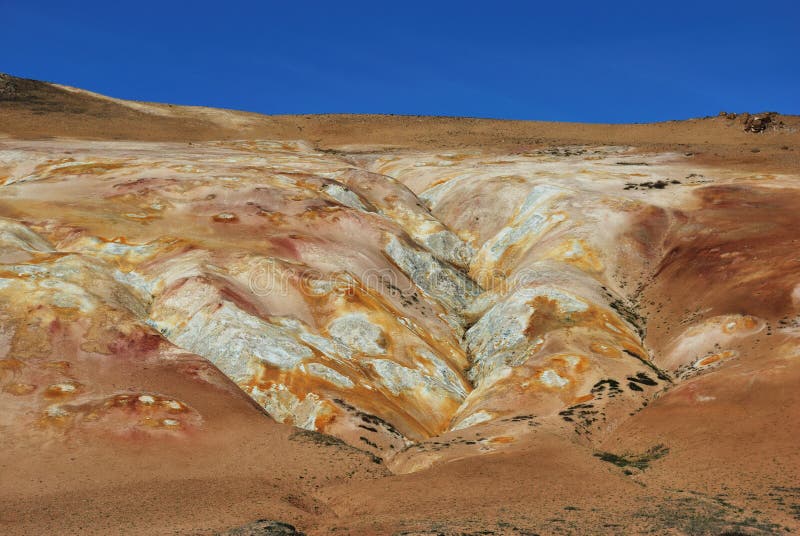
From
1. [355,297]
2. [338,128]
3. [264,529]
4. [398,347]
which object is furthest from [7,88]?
[264,529]

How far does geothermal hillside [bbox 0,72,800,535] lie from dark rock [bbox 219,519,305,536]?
20 centimetres

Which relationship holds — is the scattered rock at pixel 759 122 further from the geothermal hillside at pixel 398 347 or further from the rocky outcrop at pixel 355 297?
the rocky outcrop at pixel 355 297

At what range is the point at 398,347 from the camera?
4812 cm

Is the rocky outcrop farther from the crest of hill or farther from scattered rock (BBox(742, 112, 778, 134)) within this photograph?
scattered rock (BBox(742, 112, 778, 134))

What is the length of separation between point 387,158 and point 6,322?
70.5 metres

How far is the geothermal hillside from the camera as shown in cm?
2712

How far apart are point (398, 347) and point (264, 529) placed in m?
25.0

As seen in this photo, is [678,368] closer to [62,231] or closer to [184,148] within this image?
[62,231]

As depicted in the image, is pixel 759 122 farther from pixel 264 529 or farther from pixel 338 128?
pixel 264 529

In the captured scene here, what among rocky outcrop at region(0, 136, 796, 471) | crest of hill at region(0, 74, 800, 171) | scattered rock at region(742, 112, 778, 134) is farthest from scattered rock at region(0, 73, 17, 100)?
scattered rock at region(742, 112, 778, 134)

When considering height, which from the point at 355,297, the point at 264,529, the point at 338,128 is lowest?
the point at 264,529

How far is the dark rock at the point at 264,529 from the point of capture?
2331cm

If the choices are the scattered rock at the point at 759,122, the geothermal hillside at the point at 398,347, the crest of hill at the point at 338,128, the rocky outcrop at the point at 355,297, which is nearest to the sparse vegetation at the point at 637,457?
the geothermal hillside at the point at 398,347

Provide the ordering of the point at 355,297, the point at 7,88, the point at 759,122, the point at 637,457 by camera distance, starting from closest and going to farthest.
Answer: the point at 637,457
the point at 355,297
the point at 759,122
the point at 7,88
